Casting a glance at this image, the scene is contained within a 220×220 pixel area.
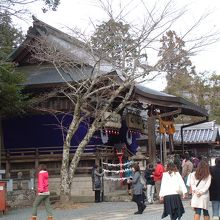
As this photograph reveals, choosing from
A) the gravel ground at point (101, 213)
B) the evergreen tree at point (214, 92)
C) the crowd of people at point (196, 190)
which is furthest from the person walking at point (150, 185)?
→ the evergreen tree at point (214, 92)

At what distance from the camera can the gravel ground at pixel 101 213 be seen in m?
13.2

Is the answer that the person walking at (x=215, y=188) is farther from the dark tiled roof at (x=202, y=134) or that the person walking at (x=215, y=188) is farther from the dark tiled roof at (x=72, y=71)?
the dark tiled roof at (x=202, y=134)

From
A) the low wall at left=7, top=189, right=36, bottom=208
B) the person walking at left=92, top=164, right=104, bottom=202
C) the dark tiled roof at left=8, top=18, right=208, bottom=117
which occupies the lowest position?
the low wall at left=7, top=189, right=36, bottom=208

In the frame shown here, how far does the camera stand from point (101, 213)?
46.9 feet

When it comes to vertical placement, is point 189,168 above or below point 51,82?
below

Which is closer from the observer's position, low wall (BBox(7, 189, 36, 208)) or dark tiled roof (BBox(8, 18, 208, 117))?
low wall (BBox(7, 189, 36, 208))

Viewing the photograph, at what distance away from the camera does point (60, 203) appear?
53.1 ft

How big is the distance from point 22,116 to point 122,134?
20.3ft

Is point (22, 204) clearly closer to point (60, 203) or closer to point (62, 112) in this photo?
point (60, 203)

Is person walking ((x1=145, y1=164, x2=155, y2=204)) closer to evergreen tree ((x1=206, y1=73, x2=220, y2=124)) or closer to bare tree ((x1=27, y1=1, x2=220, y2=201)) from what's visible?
bare tree ((x1=27, y1=1, x2=220, y2=201))

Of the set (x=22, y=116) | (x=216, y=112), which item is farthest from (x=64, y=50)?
(x=216, y=112)

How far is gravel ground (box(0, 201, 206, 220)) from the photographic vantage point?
43.2 feet

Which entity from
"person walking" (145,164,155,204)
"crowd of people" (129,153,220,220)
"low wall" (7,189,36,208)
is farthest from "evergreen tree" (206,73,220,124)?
"crowd of people" (129,153,220,220)

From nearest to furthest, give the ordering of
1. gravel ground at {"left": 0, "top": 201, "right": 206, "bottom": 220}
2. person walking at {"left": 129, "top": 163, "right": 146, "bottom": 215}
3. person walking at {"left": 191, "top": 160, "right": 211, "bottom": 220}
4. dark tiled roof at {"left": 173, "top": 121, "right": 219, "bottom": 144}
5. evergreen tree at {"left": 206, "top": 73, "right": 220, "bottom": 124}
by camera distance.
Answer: person walking at {"left": 191, "top": 160, "right": 211, "bottom": 220}, gravel ground at {"left": 0, "top": 201, "right": 206, "bottom": 220}, person walking at {"left": 129, "top": 163, "right": 146, "bottom": 215}, dark tiled roof at {"left": 173, "top": 121, "right": 219, "bottom": 144}, evergreen tree at {"left": 206, "top": 73, "right": 220, "bottom": 124}
